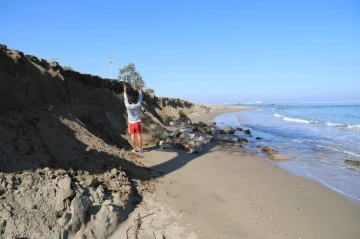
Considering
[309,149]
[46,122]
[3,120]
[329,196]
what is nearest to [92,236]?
[3,120]

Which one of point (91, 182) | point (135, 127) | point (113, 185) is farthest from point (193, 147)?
point (91, 182)

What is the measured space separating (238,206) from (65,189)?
9.67 feet

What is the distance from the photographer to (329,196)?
20.0 ft

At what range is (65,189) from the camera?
3811 millimetres

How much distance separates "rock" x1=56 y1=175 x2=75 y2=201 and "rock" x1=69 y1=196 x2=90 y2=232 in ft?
0.39

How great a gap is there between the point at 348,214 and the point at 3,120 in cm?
630

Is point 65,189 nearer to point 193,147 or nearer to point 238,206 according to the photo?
point 238,206

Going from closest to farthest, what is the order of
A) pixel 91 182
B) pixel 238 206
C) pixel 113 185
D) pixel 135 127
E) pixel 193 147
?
1. pixel 91 182
2. pixel 113 185
3. pixel 238 206
4. pixel 135 127
5. pixel 193 147

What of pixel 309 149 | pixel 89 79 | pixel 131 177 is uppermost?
pixel 89 79

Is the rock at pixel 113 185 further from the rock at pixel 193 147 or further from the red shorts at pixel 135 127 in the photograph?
the rock at pixel 193 147

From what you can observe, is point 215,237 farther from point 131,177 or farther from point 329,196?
point 329,196

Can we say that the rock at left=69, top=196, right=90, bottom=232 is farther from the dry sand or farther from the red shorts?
the red shorts

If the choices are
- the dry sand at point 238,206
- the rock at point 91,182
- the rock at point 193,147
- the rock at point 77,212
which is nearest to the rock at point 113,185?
the rock at point 91,182

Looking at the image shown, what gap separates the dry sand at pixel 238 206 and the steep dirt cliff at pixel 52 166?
472 mm
